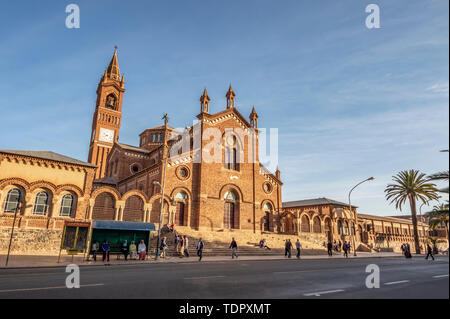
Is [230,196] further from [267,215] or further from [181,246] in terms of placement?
[181,246]

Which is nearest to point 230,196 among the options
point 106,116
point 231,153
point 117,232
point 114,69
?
point 231,153

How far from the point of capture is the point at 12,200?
23547 mm

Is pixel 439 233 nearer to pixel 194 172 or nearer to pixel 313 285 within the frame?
pixel 194 172

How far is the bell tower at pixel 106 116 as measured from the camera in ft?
186

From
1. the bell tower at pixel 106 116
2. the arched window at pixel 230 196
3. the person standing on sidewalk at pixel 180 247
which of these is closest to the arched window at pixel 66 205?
the person standing on sidewalk at pixel 180 247

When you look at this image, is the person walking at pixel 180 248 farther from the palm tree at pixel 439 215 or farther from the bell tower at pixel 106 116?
the bell tower at pixel 106 116

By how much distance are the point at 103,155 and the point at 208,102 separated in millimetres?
30113

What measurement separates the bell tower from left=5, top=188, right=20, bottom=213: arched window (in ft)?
103

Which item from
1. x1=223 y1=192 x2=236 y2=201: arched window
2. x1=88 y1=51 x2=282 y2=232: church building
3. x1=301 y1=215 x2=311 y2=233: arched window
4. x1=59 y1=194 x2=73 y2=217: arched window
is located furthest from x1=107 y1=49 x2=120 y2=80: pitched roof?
x1=301 y1=215 x2=311 y2=233: arched window

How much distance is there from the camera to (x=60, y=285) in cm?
884

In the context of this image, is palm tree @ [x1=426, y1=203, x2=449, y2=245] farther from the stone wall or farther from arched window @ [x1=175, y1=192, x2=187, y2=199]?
the stone wall

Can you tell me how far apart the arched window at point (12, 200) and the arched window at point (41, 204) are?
134cm

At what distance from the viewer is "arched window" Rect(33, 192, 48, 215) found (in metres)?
24.2
